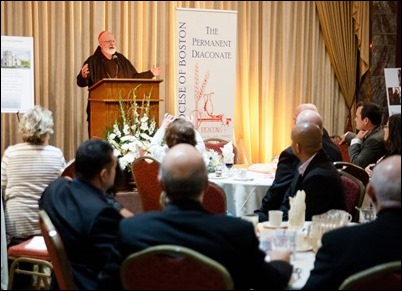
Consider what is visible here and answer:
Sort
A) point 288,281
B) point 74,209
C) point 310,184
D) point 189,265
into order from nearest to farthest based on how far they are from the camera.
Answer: point 189,265
point 288,281
point 74,209
point 310,184

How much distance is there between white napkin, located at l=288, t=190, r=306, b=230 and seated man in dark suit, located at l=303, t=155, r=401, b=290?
0.76m

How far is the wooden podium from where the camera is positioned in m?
5.93

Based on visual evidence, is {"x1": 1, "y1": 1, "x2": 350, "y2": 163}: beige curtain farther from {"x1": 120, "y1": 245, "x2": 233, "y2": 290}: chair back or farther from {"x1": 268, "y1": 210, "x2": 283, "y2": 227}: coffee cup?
{"x1": 120, "y1": 245, "x2": 233, "y2": 290}: chair back

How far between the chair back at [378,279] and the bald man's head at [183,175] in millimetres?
604

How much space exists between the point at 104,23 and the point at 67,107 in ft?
3.70

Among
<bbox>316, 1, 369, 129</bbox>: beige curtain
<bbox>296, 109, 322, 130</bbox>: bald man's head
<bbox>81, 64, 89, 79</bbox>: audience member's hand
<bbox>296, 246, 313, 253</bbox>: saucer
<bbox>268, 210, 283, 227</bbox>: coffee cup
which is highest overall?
<bbox>316, 1, 369, 129</bbox>: beige curtain

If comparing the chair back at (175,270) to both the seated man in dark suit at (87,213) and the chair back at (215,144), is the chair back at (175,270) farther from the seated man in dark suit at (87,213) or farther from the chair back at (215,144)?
the chair back at (215,144)

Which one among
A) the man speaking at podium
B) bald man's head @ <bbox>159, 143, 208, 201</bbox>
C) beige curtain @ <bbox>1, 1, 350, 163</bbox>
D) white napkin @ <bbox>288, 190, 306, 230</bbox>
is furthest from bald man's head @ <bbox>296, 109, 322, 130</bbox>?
beige curtain @ <bbox>1, 1, 350, 163</bbox>

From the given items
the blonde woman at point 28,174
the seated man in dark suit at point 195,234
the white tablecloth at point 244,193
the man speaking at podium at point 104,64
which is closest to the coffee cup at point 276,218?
the seated man in dark suit at point 195,234

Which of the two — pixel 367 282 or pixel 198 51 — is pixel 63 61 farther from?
pixel 367 282

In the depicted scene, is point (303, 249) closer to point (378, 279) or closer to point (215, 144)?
point (378, 279)

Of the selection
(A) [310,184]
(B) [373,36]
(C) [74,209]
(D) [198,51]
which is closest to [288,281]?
(C) [74,209]

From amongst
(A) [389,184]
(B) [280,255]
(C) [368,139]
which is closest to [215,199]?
(B) [280,255]

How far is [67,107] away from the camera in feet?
25.7
